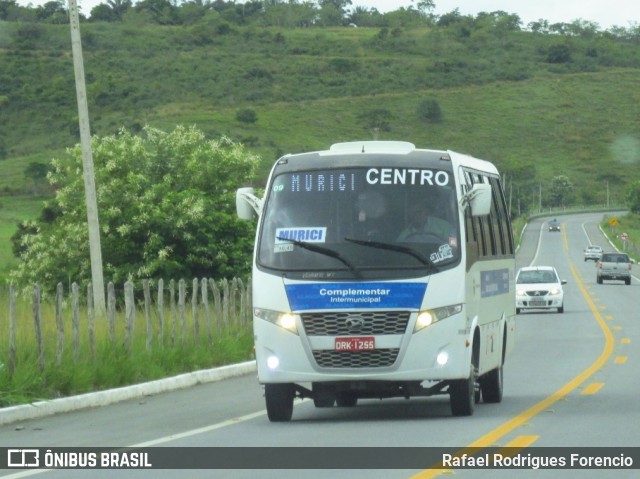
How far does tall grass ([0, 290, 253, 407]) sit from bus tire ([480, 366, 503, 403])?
4751mm

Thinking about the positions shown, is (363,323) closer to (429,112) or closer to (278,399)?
(278,399)

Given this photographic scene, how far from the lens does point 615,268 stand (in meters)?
64.4

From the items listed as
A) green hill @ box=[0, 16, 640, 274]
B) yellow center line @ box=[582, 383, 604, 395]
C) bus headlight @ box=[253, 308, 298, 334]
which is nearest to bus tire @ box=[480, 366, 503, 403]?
yellow center line @ box=[582, 383, 604, 395]

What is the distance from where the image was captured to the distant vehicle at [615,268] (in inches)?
2527

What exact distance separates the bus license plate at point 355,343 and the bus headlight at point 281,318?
461mm

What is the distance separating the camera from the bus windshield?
1408 cm

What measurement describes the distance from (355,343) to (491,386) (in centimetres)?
311

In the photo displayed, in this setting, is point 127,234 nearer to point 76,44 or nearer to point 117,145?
point 117,145

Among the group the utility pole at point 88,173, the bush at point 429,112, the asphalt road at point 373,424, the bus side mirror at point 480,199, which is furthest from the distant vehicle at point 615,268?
the bush at point 429,112

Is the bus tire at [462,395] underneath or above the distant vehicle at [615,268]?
above

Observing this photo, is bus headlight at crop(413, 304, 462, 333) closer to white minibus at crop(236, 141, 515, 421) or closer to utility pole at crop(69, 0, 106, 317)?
white minibus at crop(236, 141, 515, 421)

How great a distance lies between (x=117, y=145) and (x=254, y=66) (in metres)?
136
